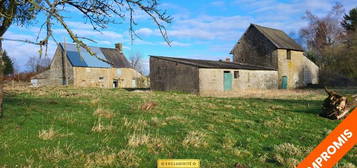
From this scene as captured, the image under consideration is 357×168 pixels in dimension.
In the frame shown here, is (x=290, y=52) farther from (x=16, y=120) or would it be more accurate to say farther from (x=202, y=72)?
(x=16, y=120)

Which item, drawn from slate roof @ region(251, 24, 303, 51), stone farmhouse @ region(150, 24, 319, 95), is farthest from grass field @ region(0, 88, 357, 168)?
slate roof @ region(251, 24, 303, 51)

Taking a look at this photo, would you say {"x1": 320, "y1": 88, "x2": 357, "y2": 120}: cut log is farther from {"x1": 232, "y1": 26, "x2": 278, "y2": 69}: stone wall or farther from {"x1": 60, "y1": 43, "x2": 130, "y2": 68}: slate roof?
{"x1": 60, "y1": 43, "x2": 130, "y2": 68}: slate roof

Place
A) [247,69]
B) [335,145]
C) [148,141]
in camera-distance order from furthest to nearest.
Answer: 1. [247,69]
2. [148,141]
3. [335,145]

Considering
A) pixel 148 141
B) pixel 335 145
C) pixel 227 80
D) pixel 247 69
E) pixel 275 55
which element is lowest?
pixel 148 141

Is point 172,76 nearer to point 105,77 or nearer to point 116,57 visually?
point 105,77

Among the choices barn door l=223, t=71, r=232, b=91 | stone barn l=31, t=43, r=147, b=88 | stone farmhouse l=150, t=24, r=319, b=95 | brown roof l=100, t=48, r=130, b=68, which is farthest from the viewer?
brown roof l=100, t=48, r=130, b=68

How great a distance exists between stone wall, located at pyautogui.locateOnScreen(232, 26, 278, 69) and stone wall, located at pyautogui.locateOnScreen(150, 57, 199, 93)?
A: 14609 millimetres

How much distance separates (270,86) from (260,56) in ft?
15.8

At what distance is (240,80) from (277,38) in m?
12.3

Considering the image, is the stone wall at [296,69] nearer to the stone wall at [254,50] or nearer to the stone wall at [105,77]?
the stone wall at [254,50]

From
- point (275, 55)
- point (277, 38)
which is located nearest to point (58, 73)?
point (275, 55)

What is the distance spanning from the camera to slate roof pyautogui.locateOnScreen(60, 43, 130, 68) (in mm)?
45375

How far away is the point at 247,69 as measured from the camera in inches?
1267

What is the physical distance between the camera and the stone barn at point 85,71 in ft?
149
